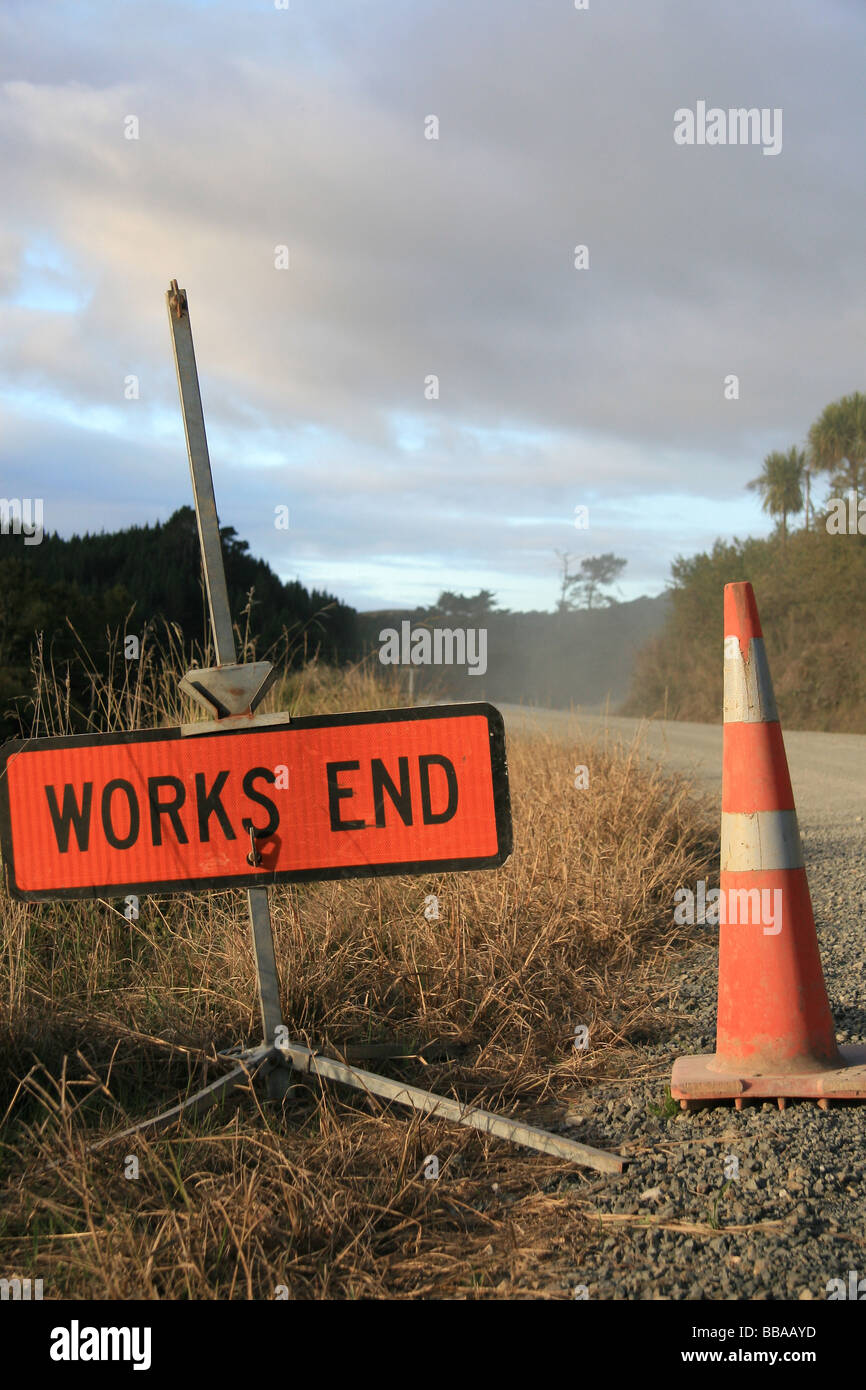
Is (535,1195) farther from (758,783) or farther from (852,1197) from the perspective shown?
(758,783)

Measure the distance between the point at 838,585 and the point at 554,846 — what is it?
18011mm

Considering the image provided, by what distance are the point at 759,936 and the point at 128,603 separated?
6953mm

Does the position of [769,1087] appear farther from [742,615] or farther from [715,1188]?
[742,615]

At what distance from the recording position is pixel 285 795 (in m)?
2.83

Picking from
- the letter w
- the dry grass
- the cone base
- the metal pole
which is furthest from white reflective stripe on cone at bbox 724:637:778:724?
the letter w

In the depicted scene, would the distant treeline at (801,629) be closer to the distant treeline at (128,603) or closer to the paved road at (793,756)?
the paved road at (793,756)


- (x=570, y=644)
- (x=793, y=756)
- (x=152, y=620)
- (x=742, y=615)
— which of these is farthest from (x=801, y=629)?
(x=570, y=644)

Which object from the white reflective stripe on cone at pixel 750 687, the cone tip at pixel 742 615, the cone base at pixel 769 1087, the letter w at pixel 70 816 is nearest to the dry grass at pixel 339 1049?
the cone base at pixel 769 1087

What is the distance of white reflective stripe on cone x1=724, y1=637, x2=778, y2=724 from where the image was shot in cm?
318

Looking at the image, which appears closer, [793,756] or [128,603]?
[128,603]

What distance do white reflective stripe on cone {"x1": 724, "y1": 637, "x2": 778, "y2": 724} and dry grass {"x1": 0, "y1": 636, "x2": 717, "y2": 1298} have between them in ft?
3.60

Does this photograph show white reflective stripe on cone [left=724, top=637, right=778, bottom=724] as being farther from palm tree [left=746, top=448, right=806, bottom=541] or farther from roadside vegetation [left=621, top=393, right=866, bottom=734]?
palm tree [left=746, top=448, right=806, bottom=541]

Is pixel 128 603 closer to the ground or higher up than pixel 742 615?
higher up

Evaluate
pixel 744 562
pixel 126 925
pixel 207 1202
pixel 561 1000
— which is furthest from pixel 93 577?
pixel 744 562
